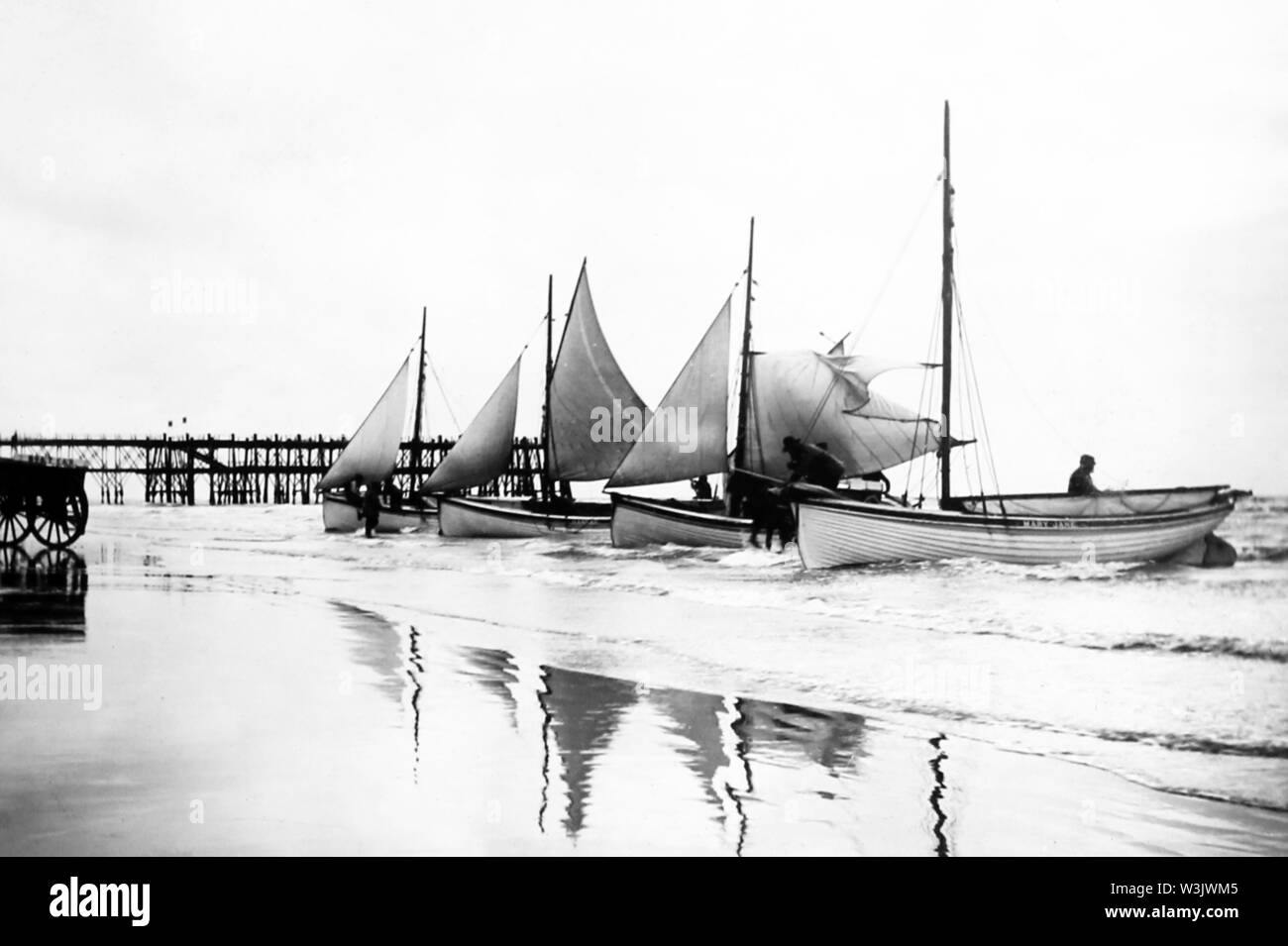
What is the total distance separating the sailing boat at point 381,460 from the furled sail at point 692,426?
34.1 feet

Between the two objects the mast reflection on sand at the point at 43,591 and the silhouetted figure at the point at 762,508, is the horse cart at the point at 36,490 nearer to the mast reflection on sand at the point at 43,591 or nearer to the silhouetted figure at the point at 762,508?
the mast reflection on sand at the point at 43,591

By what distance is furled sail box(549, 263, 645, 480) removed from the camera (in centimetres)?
2806

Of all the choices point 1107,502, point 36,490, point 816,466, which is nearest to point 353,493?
point 36,490

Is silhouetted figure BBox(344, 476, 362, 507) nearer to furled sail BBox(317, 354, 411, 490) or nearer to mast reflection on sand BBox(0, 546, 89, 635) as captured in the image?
furled sail BBox(317, 354, 411, 490)

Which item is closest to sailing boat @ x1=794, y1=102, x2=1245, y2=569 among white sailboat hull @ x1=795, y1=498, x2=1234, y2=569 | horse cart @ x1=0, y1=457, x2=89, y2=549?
white sailboat hull @ x1=795, y1=498, x2=1234, y2=569

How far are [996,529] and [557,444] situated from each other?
1398cm

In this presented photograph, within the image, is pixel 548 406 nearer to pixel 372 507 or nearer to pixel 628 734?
pixel 372 507

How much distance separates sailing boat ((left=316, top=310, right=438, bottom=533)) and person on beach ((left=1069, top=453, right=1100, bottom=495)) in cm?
2108

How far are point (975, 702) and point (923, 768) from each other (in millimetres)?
2140

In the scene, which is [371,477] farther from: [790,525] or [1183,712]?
[1183,712]

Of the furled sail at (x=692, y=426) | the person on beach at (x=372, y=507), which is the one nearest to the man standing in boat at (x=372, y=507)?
the person on beach at (x=372, y=507)

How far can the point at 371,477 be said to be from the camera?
34.5 metres

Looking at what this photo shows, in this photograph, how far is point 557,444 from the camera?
94.2ft
